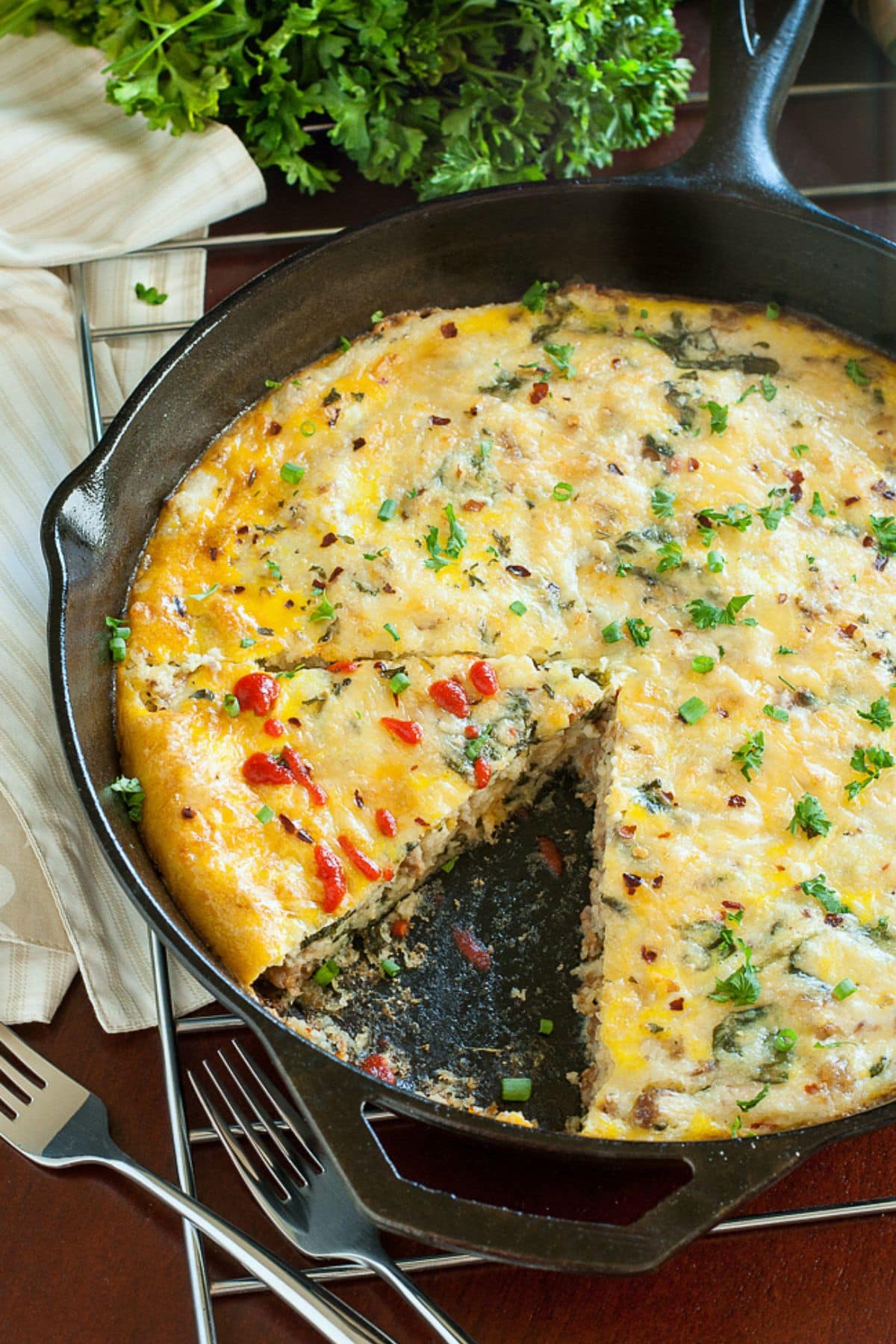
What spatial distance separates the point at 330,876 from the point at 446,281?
2174mm

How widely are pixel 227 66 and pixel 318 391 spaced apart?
4.13ft

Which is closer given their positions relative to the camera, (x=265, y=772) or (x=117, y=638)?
(x=265, y=772)

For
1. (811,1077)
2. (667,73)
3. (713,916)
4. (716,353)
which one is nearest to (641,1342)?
(811,1077)

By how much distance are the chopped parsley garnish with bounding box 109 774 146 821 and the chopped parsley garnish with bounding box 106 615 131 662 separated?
0.40m

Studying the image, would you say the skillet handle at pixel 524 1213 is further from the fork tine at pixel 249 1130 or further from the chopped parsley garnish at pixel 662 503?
the chopped parsley garnish at pixel 662 503

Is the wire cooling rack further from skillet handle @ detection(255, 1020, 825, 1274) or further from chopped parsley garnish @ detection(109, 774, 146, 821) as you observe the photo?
chopped parsley garnish @ detection(109, 774, 146, 821)

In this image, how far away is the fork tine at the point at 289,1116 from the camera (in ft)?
10.1

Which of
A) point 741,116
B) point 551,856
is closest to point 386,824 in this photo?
point 551,856

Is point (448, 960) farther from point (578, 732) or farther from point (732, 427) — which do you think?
point (732, 427)

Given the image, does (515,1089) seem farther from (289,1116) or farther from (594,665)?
(594,665)

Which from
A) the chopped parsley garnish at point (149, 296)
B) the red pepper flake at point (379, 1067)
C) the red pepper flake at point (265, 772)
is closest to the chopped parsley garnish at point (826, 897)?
the red pepper flake at point (379, 1067)

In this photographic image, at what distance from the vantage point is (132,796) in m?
3.45

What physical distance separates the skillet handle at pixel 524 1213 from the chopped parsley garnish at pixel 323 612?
1.37 m

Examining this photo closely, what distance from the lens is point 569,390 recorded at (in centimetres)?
414
